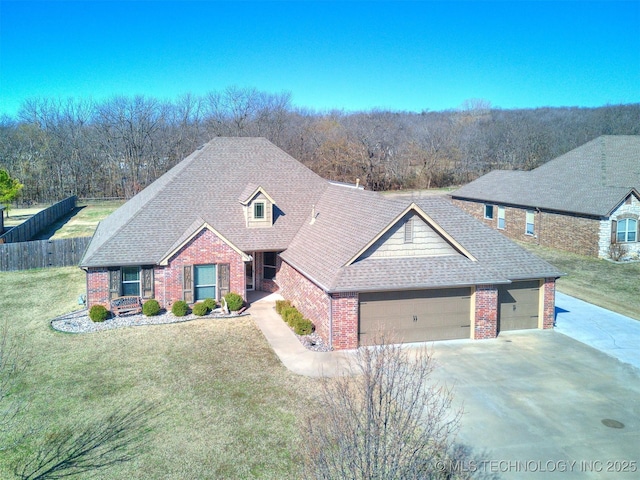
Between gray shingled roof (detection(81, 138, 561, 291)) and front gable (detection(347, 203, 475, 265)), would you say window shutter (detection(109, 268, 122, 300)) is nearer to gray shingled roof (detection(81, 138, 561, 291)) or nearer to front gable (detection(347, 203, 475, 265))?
gray shingled roof (detection(81, 138, 561, 291))

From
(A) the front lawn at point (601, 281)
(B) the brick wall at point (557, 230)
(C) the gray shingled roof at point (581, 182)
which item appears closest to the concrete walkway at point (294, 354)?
(A) the front lawn at point (601, 281)

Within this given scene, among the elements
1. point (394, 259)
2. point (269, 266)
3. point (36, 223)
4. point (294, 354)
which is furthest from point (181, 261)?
point (36, 223)

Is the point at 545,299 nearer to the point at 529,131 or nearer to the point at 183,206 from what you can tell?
the point at 183,206

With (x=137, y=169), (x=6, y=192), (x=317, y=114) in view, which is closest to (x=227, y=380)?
(x=6, y=192)

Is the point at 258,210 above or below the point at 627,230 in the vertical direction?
above

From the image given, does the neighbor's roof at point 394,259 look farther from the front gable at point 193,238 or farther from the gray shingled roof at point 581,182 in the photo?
the gray shingled roof at point 581,182

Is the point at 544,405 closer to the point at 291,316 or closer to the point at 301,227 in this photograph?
the point at 291,316
